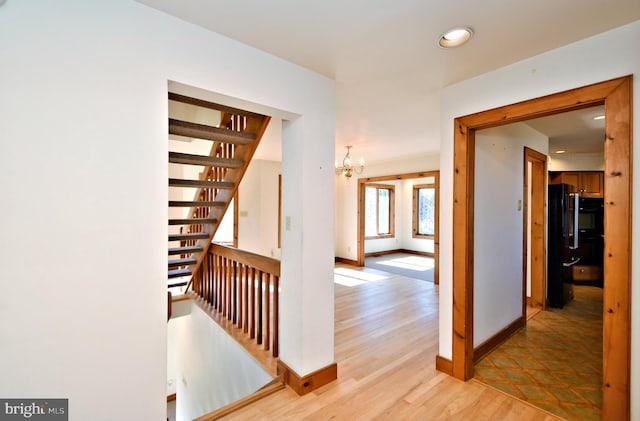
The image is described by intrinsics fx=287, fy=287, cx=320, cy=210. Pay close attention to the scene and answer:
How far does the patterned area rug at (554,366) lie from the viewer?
2016 millimetres

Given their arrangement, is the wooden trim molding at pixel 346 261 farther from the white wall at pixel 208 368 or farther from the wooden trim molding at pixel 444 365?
the wooden trim molding at pixel 444 365

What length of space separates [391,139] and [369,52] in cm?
248

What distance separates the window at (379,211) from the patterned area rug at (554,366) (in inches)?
202

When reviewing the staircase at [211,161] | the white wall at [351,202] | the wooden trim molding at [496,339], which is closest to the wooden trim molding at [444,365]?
the wooden trim molding at [496,339]

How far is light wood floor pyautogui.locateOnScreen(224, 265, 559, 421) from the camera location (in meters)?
1.89

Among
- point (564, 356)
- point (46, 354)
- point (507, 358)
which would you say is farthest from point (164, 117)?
point (564, 356)

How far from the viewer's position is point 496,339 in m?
2.83

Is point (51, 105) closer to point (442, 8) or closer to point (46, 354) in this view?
point (46, 354)

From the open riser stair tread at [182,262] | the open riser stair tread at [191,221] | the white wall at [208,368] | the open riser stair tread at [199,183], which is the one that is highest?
the open riser stair tread at [199,183]

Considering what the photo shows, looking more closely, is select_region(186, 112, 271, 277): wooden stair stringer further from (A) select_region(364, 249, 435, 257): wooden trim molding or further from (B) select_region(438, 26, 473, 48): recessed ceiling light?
(A) select_region(364, 249, 435, 257): wooden trim molding

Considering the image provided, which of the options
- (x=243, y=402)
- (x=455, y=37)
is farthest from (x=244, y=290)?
(x=455, y=37)

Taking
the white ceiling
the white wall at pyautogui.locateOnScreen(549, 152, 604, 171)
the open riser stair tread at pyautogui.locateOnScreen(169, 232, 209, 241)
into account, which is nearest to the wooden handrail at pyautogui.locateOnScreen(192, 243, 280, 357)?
the open riser stair tread at pyautogui.locateOnScreen(169, 232, 209, 241)

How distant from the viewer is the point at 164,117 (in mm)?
1481

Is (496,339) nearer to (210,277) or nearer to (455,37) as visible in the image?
(455,37)
